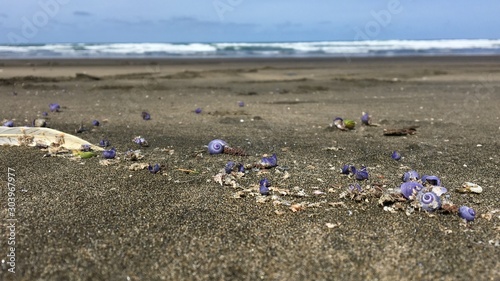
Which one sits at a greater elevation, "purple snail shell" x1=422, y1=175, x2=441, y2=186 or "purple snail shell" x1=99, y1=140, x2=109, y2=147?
"purple snail shell" x1=422, y1=175, x2=441, y2=186

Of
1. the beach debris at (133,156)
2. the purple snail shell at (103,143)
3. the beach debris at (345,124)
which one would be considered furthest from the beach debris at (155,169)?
the beach debris at (345,124)

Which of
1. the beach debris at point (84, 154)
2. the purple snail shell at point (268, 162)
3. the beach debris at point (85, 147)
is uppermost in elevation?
the purple snail shell at point (268, 162)

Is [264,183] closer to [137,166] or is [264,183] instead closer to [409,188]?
[409,188]

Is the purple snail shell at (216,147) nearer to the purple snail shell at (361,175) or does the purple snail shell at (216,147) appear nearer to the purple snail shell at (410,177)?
the purple snail shell at (361,175)

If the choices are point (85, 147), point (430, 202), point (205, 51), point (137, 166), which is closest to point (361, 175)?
point (430, 202)

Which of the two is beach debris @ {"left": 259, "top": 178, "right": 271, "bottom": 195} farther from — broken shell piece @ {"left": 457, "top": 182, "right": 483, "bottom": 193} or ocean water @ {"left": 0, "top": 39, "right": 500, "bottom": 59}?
ocean water @ {"left": 0, "top": 39, "right": 500, "bottom": 59}

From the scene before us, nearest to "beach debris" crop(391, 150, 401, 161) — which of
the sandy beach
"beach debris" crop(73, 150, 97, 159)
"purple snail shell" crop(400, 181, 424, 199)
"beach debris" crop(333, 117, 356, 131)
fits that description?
the sandy beach
